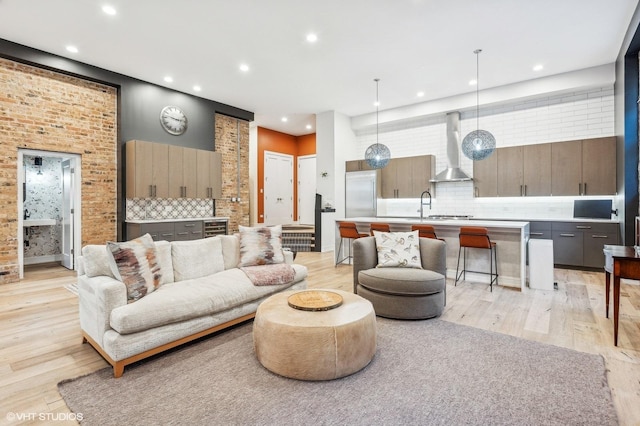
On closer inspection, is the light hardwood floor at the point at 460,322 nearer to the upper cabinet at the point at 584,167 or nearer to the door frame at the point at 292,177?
the upper cabinet at the point at 584,167

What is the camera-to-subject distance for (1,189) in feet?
16.0

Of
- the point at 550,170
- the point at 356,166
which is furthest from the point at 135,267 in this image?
the point at 550,170

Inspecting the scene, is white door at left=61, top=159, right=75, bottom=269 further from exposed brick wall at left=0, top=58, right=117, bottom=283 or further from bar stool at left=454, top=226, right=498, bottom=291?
bar stool at left=454, top=226, right=498, bottom=291

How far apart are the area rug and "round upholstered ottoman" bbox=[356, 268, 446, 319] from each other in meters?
0.53

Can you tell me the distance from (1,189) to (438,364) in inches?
249

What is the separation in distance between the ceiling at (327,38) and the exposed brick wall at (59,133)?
1.91ft

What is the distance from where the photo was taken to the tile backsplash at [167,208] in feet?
20.0

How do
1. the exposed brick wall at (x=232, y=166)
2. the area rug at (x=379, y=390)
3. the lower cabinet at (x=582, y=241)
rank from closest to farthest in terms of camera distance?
the area rug at (x=379, y=390), the lower cabinet at (x=582, y=241), the exposed brick wall at (x=232, y=166)

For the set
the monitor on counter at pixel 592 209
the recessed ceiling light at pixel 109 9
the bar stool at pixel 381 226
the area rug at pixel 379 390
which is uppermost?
the recessed ceiling light at pixel 109 9

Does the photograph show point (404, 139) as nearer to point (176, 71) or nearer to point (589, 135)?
point (589, 135)

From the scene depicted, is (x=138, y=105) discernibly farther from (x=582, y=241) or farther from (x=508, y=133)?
(x=582, y=241)

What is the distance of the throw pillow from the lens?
2.61 meters

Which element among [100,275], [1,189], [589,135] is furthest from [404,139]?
[1,189]

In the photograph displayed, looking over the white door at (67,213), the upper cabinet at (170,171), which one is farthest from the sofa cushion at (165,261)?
the white door at (67,213)
